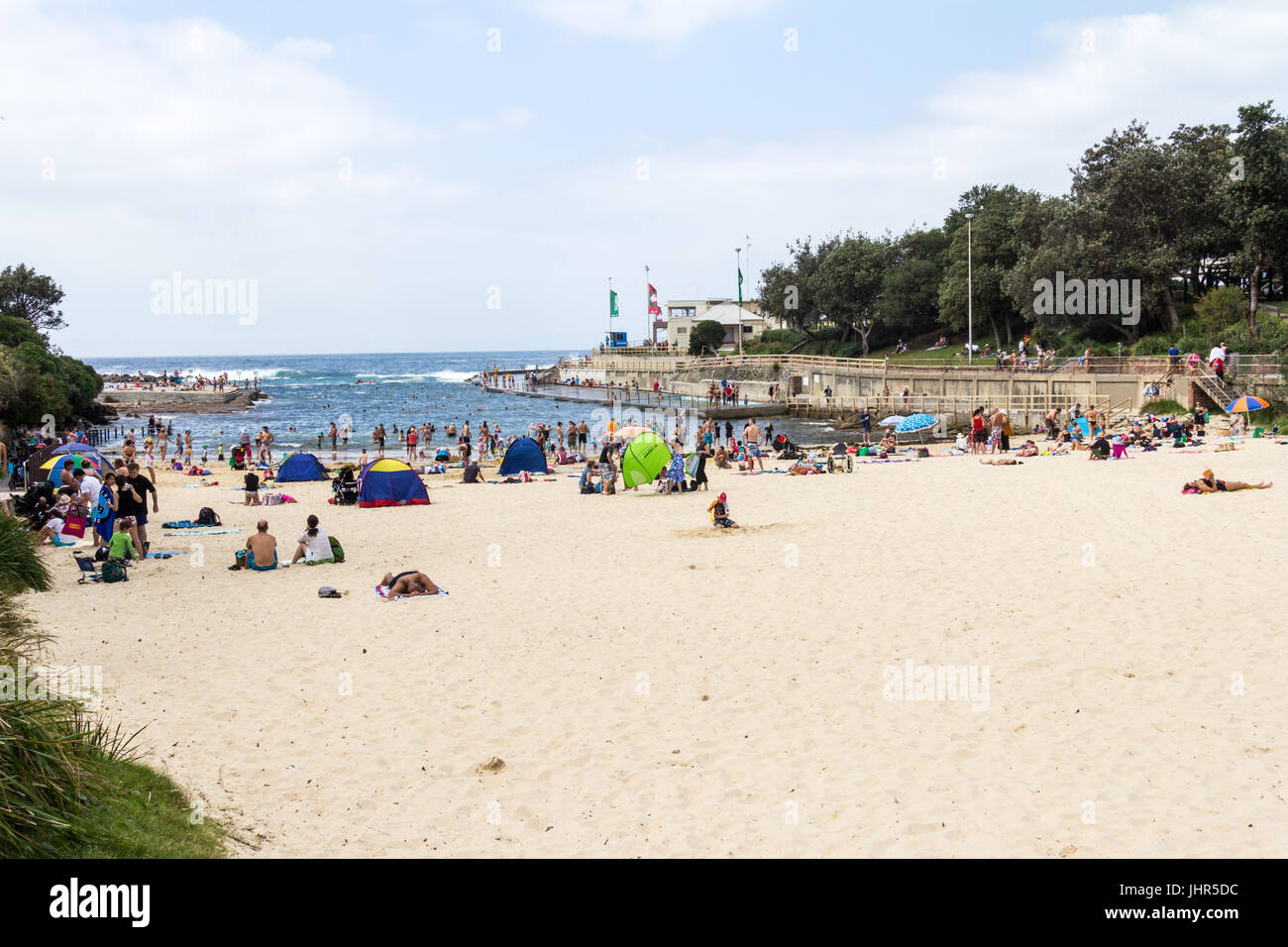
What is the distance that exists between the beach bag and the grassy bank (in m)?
7.20

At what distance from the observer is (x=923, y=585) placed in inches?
464

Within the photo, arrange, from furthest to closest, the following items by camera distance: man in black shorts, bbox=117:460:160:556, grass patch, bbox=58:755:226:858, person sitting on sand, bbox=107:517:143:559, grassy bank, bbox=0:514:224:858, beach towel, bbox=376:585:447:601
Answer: man in black shorts, bbox=117:460:160:556 < person sitting on sand, bbox=107:517:143:559 < beach towel, bbox=376:585:447:601 < grass patch, bbox=58:755:226:858 < grassy bank, bbox=0:514:224:858

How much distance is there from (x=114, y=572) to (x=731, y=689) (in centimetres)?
944

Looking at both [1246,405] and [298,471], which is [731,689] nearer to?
[298,471]

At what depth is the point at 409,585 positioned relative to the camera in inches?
478

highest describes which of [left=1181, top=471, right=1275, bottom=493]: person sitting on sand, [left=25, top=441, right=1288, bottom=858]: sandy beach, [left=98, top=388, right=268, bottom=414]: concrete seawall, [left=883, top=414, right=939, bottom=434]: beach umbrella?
[left=98, top=388, right=268, bottom=414]: concrete seawall

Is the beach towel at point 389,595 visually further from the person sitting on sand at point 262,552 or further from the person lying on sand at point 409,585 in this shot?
the person sitting on sand at point 262,552

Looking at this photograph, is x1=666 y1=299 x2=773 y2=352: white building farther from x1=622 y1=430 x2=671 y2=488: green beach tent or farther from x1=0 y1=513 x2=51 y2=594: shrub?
x1=0 y1=513 x2=51 y2=594: shrub

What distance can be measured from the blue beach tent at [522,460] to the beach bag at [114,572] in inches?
595

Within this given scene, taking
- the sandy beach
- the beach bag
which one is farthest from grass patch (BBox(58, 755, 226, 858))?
the beach bag

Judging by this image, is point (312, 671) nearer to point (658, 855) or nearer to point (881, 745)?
point (658, 855)

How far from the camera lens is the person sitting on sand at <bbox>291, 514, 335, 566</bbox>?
14.5 m
